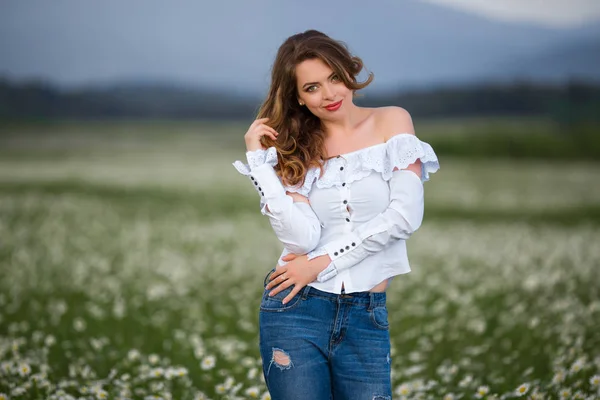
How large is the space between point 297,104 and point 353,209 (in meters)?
0.61

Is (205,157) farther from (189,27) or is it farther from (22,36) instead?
(22,36)

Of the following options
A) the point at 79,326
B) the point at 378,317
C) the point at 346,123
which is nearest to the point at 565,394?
A: the point at 378,317

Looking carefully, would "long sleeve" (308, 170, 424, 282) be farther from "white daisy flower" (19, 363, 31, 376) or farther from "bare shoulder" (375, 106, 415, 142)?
"white daisy flower" (19, 363, 31, 376)

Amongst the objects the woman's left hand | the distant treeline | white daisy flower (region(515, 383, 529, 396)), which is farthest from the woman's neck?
the distant treeline

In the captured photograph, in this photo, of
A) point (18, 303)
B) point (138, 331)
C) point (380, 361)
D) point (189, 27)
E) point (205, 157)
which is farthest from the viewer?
point (205, 157)

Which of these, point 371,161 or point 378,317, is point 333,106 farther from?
point 378,317

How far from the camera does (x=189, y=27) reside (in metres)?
13.1

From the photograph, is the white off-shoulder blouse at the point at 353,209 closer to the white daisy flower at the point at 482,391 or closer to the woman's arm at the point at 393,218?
the woman's arm at the point at 393,218

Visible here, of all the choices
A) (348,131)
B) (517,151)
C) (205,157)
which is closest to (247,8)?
(205,157)

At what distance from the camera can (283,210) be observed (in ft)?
10.1

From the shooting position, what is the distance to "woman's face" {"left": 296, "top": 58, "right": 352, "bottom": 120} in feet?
10.5

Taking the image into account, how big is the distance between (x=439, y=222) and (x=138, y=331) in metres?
7.01

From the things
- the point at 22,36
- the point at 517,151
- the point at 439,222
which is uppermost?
the point at 22,36

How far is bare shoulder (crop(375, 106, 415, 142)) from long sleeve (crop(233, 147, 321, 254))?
515 millimetres
